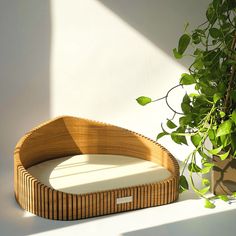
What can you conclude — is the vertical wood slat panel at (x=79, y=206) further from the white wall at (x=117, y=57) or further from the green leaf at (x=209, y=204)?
the white wall at (x=117, y=57)

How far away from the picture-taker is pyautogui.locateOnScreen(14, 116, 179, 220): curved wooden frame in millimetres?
1853

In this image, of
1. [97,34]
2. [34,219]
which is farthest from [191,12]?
[34,219]

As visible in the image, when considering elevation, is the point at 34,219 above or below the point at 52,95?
below

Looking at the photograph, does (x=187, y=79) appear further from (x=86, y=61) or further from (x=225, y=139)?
(x=86, y=61)

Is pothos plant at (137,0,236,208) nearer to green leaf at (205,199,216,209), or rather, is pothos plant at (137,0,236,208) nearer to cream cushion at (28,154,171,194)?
green leaf at (205,199,216,209)

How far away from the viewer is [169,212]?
6.47ft

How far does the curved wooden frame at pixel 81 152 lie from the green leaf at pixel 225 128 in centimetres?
24

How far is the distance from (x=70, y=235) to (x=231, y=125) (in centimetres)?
62

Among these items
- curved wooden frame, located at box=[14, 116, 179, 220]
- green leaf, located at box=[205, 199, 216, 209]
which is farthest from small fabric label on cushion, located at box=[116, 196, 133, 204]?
Result: green leaf, located at box=[205, 199, 216, 209]

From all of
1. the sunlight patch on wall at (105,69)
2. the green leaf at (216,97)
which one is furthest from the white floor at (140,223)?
the sunlight patch on wall at (105,69)

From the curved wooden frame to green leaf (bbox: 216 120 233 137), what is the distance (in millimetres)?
240

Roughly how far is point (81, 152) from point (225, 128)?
68cm

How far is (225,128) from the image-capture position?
1880 millimetres

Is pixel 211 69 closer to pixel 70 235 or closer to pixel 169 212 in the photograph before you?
pixel 169 212
